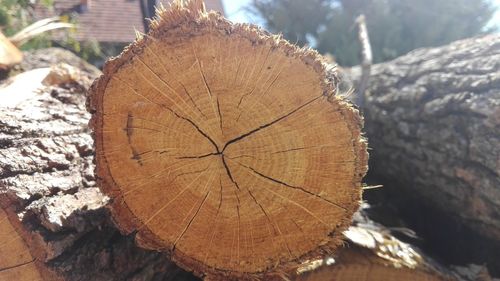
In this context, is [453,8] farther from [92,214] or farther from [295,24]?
[92,214]

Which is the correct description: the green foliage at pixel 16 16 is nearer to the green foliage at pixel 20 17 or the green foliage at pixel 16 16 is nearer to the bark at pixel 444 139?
the green foliage at pixel 20 17

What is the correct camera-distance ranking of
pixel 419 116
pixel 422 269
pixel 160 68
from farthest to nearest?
pixel 419 116 < pixel 422 269 < pixel 160 68

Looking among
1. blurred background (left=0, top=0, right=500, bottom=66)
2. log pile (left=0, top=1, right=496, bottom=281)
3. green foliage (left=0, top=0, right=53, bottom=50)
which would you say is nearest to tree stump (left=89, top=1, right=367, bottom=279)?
log pile (left=0, top=1, right=496, bottom=281)

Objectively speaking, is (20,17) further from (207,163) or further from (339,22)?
(339,22)

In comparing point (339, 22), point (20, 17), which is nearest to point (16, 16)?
point (20, 17)

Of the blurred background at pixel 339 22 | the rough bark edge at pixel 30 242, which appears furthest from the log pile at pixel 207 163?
the blurred background at pixel 339 22

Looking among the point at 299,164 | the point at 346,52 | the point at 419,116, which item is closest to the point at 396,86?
the point at 419,116
